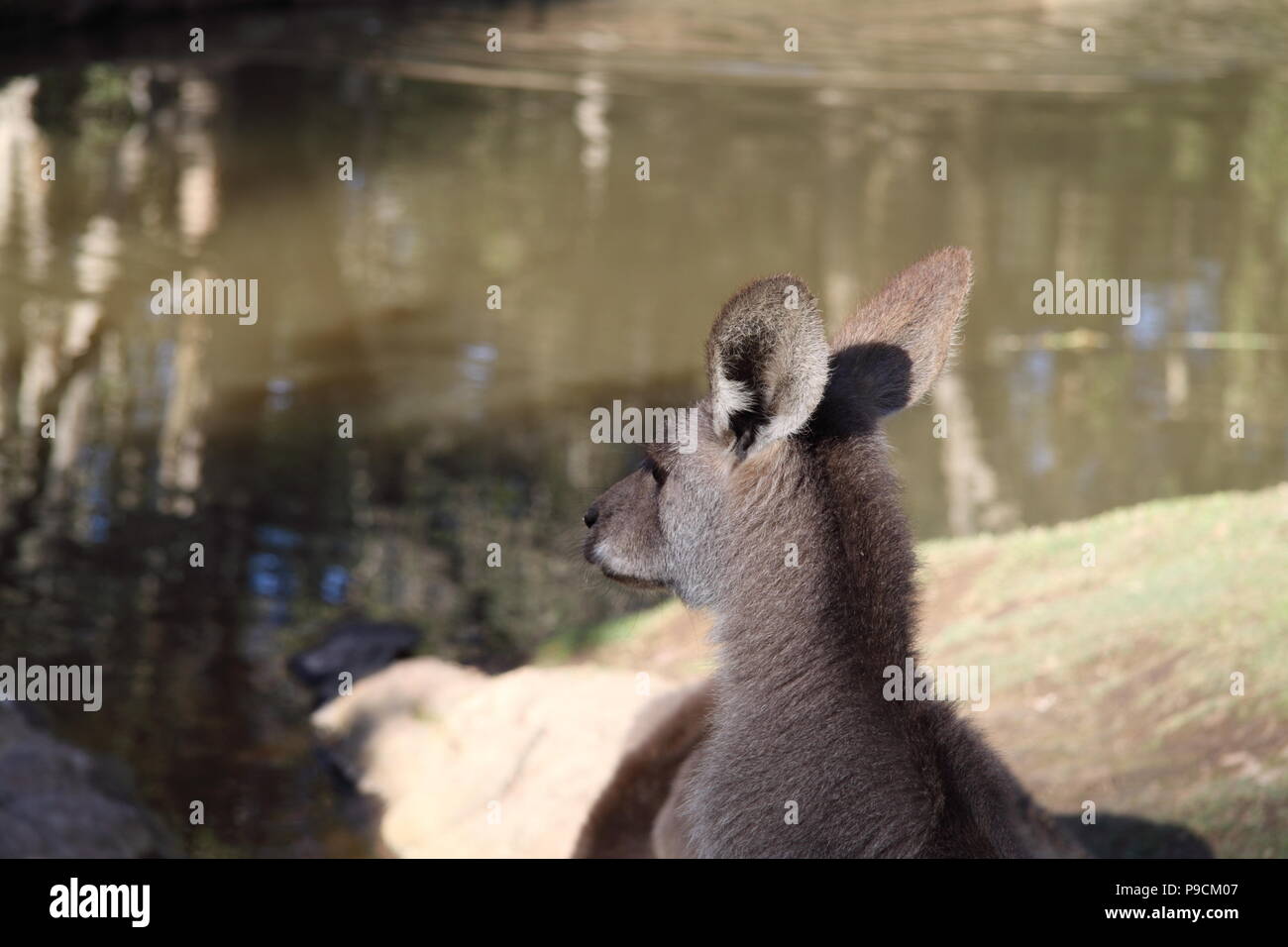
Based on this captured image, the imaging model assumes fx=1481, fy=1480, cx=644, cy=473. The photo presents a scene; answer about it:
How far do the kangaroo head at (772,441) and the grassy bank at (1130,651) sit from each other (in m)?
1.80

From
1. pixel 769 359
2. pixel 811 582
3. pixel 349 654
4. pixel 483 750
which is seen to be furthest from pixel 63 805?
pixel 769 359

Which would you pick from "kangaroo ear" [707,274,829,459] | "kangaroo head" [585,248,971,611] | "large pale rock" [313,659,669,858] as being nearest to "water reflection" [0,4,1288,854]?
"large pale rock" [313,659,669,858]

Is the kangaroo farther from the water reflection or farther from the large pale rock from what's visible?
the large pale rock

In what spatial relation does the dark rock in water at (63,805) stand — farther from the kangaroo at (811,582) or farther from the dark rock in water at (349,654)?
the kangaroo at (811,582)

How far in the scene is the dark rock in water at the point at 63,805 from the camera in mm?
5166

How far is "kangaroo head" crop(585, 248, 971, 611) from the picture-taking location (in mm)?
3139

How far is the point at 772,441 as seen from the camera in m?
3.34

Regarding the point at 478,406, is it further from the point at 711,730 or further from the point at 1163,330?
the point at 711,730

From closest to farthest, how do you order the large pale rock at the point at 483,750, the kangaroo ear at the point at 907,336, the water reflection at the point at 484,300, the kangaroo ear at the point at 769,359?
the kangaroo ear at the point at 769,359 → the kangaroo ear at the point at 907,336 → the large pale rock at the point at 483,750 → the water reflection at the point at 484,300

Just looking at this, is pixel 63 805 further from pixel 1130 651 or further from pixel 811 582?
pixel 1130 651

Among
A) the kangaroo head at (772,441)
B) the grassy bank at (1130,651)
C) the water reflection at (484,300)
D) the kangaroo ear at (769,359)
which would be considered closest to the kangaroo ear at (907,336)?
the kangaroo head at (772,441)

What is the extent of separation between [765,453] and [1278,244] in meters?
11.5

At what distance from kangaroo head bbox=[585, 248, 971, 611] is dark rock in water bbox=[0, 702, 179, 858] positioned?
2.54 meters

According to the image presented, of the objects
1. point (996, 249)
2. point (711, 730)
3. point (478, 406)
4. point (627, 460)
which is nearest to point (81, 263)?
point (478, 406)
